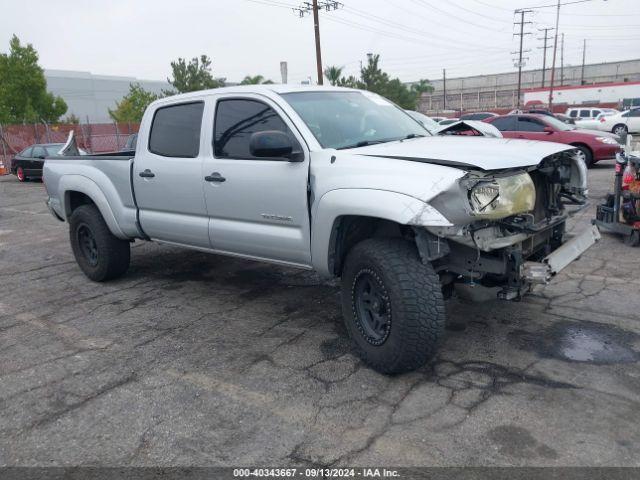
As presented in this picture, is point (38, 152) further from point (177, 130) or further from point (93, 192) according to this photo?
point (177, 130)

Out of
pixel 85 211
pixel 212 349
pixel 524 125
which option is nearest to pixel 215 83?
pixel 524 125

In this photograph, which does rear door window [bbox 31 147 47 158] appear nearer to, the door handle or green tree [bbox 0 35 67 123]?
green tree [bbox 0 35 67 123]

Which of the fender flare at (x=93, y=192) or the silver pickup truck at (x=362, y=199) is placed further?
the fender flare at (x=93, y=192)

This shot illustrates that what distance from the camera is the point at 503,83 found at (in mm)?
86875

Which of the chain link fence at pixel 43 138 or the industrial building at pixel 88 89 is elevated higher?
the industrial building at pixel 88 89

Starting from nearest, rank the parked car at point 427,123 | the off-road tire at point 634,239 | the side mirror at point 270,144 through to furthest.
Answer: the side mirror at point 270,144 → the parked car at point 427,123 → the off-road tire at point 634,239

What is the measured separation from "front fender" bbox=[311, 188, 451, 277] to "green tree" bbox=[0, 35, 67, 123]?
3326 centimetres

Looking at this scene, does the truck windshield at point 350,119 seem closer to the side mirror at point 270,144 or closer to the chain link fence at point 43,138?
the side mirror at point 270,144

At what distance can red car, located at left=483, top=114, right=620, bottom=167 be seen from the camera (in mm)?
13820

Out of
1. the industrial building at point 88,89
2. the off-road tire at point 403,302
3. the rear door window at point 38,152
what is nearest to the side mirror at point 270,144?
the off-road tire at point 403,302

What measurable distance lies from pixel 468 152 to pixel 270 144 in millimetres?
1345

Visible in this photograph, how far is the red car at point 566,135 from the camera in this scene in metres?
13.8

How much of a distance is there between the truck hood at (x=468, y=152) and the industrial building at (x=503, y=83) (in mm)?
72014

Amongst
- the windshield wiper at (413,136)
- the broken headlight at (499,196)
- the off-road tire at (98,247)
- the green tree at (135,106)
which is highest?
the green tree at (135,106)
